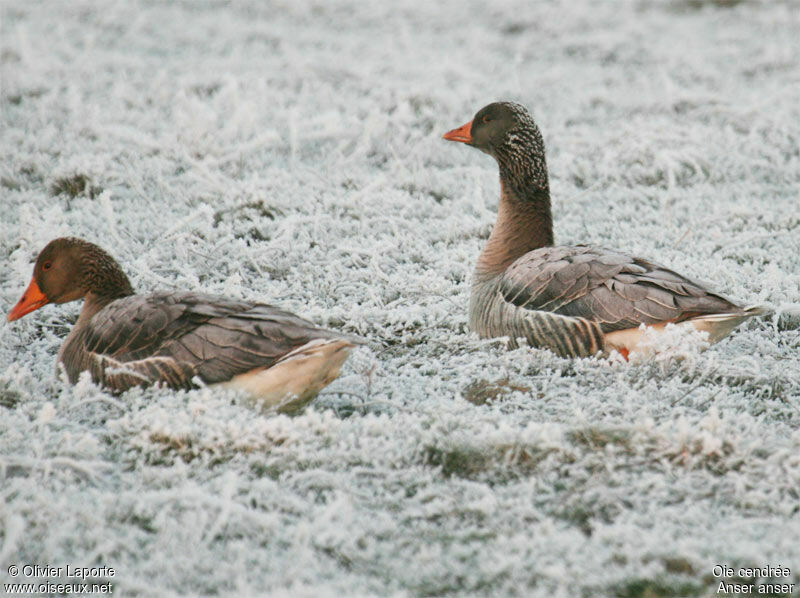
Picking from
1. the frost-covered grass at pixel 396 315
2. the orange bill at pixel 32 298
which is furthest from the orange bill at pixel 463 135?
the orange bill at pixel 32 298

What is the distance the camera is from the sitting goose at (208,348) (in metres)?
4.77

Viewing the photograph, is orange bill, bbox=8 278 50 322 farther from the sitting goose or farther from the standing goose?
the standing goose

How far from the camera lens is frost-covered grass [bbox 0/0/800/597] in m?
3.69

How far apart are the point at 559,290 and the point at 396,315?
1.19 meters

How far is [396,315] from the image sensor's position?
20.6ft

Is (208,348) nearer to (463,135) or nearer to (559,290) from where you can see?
(559,290)

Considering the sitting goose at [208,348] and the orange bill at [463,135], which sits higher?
the orange bill at [463,135]

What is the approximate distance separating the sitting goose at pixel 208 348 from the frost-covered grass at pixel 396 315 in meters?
0.14

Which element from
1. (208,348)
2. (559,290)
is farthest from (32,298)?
(559,290)

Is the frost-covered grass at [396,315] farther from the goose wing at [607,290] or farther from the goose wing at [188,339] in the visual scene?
the goose wing at [607,290]

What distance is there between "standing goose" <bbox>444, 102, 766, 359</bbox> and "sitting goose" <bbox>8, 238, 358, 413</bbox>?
1351 millimetres

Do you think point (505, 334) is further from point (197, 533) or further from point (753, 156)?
point (753, 156)

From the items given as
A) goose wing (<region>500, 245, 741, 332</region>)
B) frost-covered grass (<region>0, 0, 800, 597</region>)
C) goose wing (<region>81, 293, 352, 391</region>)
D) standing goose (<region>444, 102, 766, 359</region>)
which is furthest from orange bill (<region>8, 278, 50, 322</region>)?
goose wing (<region>500, 245, 741, 332</region>)

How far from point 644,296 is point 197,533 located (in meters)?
2.84
